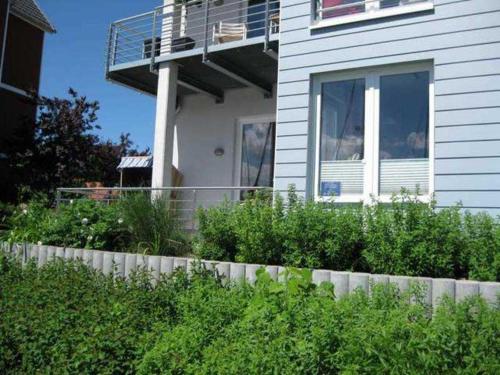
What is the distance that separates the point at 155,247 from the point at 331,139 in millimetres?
3121

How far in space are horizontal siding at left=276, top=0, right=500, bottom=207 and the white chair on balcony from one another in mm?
3778

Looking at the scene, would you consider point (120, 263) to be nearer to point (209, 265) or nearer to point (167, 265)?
point (167, 265)

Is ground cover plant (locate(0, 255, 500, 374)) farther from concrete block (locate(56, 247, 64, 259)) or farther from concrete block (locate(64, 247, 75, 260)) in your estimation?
concrete block (locate(56, 247, 64, 259))

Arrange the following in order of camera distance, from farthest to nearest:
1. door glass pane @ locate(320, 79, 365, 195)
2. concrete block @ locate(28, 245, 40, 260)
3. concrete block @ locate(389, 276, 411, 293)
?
concrete block @ locate(28, 245, 40, 260), door glass pane @ locate(320, 79, 365, 195), concrete block @ locate(389, 276, 411, 293)

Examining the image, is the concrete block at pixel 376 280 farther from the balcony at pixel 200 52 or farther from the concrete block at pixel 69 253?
the balcony at pixel 200 52

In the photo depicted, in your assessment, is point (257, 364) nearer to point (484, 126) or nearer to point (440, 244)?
point (440, 244)

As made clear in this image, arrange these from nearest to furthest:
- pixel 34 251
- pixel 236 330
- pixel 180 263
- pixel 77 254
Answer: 1. pixel 236 330
2. pixel 180 263
3. pixel 77 254
4. pixel 34 251

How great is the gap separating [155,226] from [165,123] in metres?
4.55

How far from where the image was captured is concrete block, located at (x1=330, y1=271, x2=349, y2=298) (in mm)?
4637

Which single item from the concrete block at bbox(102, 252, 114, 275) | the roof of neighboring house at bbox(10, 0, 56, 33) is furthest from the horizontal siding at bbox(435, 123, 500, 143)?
the roof of neighboring house at bbox(10, 0, 56, 33)

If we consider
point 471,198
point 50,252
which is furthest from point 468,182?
point 50,252

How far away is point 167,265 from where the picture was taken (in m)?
5.88

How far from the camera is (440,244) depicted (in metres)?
4.77

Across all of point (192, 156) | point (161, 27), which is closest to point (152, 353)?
point (192, 156)
